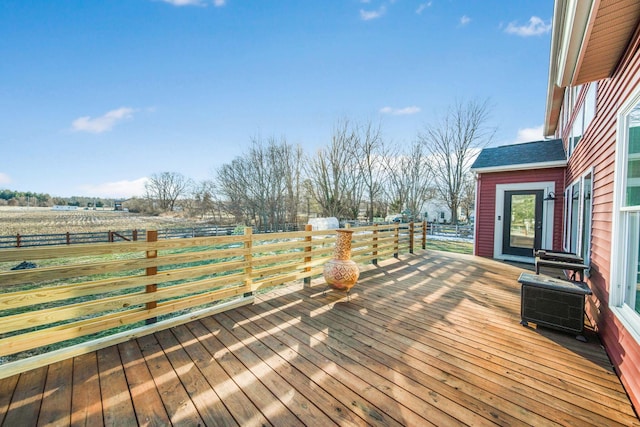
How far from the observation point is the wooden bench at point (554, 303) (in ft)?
8.24

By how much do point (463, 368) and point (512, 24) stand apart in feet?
31.9

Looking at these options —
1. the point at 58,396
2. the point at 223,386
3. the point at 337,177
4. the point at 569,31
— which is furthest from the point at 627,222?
the point at 337,177

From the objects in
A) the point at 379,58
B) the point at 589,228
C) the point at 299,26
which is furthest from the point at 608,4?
the point at 379,58

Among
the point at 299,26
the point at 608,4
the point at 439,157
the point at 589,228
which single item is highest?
the point at 299,26

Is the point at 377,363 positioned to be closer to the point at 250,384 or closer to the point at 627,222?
the point at 250,384

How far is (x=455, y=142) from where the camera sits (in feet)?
57.4

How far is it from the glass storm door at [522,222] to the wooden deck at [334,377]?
4.43 meters

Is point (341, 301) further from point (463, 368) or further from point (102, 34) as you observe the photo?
point (102, 34)

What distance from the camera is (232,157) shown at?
1969 cm

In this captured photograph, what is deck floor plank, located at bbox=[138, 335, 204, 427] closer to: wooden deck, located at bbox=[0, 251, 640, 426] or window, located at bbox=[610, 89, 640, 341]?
wooden deck, located at bbox=[0, 251, 640, 426]

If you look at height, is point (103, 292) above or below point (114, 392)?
above

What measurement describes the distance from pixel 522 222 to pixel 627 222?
17.4 feet

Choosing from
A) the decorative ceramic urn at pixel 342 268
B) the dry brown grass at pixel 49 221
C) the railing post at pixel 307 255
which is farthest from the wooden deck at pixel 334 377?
the dry brown grass at pixel 49 221

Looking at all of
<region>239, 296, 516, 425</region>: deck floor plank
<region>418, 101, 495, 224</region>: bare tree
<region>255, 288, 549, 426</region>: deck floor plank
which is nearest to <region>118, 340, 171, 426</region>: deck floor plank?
<region>239, 296, 516, 425</region>: deck floor plank
